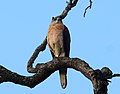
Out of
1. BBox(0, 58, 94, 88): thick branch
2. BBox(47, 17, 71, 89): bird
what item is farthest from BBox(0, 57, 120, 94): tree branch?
BBox(47, 17, 71, 89): bird

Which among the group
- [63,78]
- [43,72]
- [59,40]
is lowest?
[43,72]

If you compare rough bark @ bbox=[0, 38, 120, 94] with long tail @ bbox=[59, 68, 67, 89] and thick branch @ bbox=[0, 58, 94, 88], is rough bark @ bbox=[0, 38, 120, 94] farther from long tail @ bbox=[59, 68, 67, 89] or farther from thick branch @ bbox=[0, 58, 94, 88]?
long tail @ bbox=[59, 68, 67, 89]

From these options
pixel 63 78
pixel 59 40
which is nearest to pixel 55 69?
pixel 63 78

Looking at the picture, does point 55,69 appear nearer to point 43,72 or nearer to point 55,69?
point 55,69

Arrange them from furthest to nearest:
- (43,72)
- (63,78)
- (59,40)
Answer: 1. (59,40)
2. (63,78)
3. (43,72)

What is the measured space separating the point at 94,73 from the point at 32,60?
1.42 metres

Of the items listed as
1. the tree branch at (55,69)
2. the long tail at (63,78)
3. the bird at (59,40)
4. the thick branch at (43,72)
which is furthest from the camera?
the bird at (59,40)

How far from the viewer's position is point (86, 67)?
5.09 meters

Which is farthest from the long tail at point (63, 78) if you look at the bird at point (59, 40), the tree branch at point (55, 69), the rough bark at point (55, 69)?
the tree branch at point (55, 69)

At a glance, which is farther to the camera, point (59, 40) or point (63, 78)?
point (59, 40)

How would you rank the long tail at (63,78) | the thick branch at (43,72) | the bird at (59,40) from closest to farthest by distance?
the thick branch at (43,72) < the long tail at (63,78) < the bird at (59,40)

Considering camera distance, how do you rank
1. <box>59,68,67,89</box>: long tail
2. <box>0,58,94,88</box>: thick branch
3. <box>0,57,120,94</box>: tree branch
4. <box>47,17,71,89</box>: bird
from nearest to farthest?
<box>0,57,120,94</box>: tree branch
<box>0,58,94,88</box>: thick branch
<box>59,68,67,89</box>: long tail
<box>47,17,71,89</box>: bird

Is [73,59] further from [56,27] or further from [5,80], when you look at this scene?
[56,27]

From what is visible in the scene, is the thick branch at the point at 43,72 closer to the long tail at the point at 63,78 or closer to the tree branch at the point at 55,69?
the tree branch at the point at 55,69
